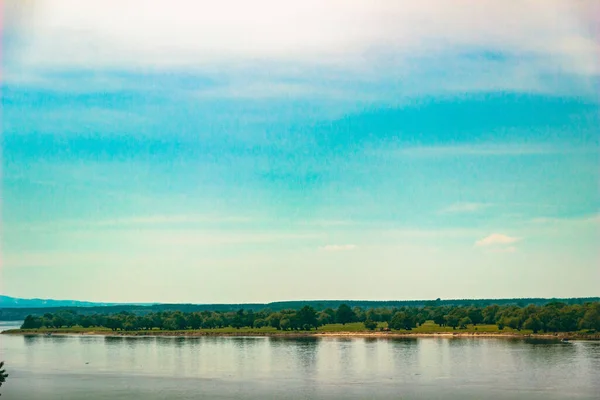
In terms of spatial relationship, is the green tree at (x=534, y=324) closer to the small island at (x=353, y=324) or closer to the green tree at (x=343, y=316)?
the small island at (x=353, y=324)

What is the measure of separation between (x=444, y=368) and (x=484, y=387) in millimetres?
9087

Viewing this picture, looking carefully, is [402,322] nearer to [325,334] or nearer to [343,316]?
[325,334]

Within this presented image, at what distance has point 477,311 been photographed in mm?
98188

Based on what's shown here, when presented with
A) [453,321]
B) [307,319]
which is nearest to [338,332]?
[307,319]

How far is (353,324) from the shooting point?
107688mm

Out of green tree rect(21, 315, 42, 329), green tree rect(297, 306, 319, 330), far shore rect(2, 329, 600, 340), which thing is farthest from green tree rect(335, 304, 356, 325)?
green tree rect(21, 315, 42, 329)

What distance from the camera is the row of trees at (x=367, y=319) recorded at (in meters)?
79.9

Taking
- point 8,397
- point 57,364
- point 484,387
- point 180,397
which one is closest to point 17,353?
point 57,364

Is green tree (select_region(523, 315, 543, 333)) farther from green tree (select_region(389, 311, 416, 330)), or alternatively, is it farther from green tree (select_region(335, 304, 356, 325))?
green tree (select_region(335, 304, 356, 325))

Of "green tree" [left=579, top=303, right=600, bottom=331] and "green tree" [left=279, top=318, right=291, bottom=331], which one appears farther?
"green tree" [left=279, top=318, right=291, bottom=331]

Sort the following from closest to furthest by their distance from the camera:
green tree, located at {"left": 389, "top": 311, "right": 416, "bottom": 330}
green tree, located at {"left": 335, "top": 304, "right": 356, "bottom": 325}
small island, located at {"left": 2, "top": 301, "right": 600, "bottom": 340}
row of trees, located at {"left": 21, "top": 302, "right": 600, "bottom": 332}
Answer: small island, located at {"left": 2, "top": 301, "right": 600, "bottom": 340}, row of trees, located at {"left": 21, "top": 302, "right": 600, "bottom": 332}, green tree, located at {"left": 389, "top": 311, "right": 416, "bottom": 330}, green tree, located at {"left": 335, "top": 304, "right": 356, "bottom": 325}

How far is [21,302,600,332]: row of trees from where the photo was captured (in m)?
79.9

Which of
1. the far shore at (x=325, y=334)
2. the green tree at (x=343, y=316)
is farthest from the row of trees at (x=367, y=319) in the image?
the far shore at (x=325, y=334)

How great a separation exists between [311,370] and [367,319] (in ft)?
171
